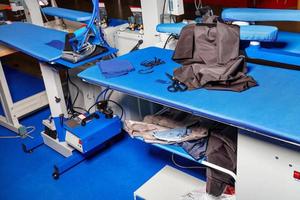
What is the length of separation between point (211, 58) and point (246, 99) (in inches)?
17.7

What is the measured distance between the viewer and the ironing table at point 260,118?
1478 mm

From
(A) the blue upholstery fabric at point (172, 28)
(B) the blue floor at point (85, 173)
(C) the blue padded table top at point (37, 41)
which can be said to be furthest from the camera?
(B) the blue floor at point (85, 173)

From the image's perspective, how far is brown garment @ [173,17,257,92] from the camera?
70.8 inches

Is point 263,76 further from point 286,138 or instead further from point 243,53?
point 286,138

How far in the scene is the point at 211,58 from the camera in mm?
2037

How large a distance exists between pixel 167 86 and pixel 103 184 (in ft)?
3.44

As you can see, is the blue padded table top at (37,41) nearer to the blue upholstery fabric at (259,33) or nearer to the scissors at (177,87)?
the scissors at (177,87)

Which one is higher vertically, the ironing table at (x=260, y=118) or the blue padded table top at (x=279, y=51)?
the blue padded table top at (x=279, y=51)

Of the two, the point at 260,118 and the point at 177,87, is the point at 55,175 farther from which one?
the point at 260,118

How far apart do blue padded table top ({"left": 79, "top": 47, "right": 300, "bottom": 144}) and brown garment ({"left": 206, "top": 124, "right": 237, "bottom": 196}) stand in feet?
1.06

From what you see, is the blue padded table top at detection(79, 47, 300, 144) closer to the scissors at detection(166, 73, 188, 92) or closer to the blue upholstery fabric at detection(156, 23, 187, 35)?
the scissors at detection(166, 73, 188, 92)

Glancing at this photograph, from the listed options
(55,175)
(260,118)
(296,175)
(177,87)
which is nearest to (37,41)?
(55,175)

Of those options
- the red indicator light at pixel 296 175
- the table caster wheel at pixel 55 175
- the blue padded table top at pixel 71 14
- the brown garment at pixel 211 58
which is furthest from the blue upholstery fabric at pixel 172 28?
the table caster wheel at pixel 55 175

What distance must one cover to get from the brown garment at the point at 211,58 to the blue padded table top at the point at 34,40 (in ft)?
2.93
